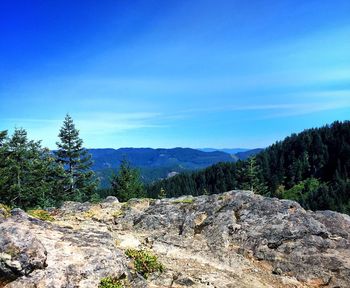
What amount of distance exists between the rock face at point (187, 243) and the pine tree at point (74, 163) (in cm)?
3383

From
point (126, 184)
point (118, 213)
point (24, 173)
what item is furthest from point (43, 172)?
point (118, 213)

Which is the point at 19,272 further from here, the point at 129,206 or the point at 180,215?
the point at 129,206

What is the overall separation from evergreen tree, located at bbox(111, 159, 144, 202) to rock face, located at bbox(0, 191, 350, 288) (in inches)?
1406

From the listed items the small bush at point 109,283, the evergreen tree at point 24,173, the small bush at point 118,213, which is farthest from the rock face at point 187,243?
the evergreen tree at point 24,173

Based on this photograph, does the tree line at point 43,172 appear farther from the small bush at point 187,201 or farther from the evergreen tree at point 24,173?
the small bush at point 187,201

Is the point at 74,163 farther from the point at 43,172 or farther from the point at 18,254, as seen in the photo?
the point at 18,254

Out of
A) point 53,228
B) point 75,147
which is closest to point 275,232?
point 53,228

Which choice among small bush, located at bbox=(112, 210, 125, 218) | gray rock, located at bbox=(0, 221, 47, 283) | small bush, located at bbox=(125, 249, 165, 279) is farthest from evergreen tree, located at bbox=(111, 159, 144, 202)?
gray rock, located at bbox=(0, 221, 47, 283)

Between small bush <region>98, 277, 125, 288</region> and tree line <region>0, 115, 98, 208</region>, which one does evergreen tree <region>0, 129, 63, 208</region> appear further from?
small bush <region>98, 277, 125, 288</region>

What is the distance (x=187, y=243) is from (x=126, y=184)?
4475 cm

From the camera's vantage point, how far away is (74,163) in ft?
196

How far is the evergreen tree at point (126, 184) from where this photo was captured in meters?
62.1

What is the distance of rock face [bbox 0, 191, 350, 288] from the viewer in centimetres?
1217

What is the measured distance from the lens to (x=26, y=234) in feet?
40.5
